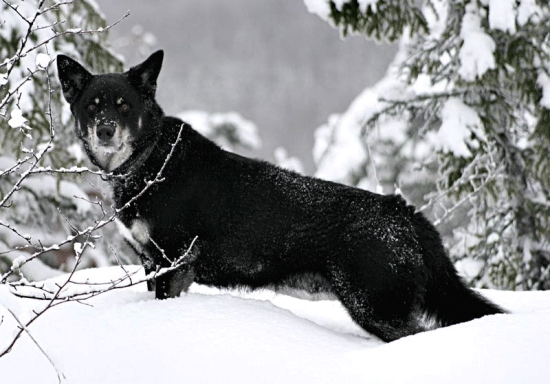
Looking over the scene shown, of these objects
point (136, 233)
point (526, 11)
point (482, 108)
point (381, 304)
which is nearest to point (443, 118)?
point (482, 108)

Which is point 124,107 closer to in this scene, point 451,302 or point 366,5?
point 451,302

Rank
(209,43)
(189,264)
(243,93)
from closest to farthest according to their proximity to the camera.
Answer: (189,264) < (243,93) < (209,43)

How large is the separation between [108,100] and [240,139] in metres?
15.1

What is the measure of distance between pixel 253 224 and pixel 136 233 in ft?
3.13

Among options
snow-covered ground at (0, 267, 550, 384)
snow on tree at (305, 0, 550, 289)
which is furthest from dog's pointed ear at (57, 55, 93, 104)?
snow on tree at (305, 0, 550, 289)

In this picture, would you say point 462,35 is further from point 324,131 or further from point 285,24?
point 285,24

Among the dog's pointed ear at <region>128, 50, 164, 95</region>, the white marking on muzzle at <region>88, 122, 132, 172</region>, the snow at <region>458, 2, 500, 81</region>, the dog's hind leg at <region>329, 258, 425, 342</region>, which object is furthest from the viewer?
the snow at <region>458, 2, 500, 81</region>

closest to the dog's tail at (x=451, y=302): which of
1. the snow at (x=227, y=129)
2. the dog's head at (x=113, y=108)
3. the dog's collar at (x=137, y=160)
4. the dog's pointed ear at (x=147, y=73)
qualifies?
the dog's collar at (x=137, y=160)

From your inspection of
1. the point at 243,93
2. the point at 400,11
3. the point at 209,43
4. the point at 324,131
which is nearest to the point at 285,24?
the point at 209,43

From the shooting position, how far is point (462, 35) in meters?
8.68

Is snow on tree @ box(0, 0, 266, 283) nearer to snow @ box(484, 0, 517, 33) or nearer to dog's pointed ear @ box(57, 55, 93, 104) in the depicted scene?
dog's pointed ear @ box(57, 55, 93, 104)

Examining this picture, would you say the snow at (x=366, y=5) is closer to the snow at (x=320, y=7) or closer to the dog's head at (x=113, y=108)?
the snow at (x=320, y=7)

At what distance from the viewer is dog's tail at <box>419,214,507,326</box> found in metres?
5.30

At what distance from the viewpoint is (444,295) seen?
5.36m
